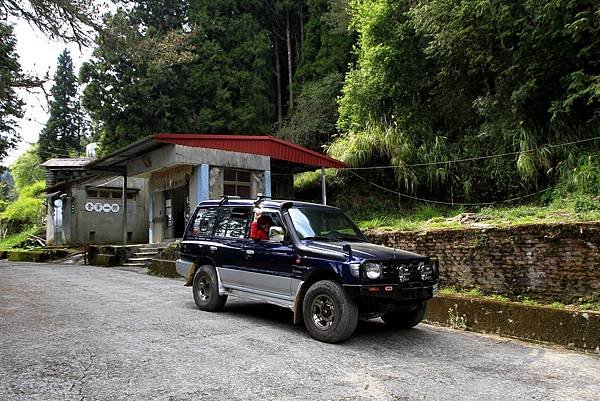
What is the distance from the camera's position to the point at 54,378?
425 centimetres

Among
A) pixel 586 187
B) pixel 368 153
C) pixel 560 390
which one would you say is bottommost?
pixel 560 390

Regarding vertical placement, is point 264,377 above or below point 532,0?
below

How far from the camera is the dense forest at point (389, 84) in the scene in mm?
12008

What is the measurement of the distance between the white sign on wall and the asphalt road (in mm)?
18994

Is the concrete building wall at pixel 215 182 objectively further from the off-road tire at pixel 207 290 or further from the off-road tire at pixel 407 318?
the off-road tire at pixel 407 318

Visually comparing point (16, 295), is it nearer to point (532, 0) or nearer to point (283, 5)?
point (532, 0)

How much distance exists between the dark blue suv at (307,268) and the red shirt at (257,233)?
94 millimetres

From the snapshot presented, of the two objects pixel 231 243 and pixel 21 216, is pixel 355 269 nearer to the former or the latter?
pixel 231 243

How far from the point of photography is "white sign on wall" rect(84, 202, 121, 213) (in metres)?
25.5

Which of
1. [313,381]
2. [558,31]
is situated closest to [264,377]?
[313,381]

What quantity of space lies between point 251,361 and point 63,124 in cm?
4851

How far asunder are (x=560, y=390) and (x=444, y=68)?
1394 cm

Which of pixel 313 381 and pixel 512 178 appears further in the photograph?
pixel 512 178

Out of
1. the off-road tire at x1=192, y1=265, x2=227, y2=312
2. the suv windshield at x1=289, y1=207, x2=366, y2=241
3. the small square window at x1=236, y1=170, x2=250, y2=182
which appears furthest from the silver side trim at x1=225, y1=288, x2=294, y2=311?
the small square window at x1=236, y1=170, x2=250, y2=182
